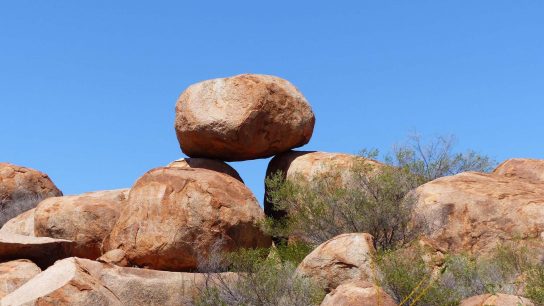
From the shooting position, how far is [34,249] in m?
15.4

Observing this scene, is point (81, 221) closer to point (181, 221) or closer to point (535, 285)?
point (181, 221)

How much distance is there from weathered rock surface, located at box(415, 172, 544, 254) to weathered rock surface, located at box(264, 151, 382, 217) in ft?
7.12

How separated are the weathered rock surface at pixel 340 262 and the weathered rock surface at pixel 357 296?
2.07 meters

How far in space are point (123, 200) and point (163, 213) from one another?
9.67 ft

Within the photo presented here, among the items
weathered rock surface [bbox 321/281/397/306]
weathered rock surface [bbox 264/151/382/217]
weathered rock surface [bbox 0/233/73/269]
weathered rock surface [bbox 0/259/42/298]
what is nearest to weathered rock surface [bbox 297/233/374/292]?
weathered rock surface [bbox 321/281/397/306]

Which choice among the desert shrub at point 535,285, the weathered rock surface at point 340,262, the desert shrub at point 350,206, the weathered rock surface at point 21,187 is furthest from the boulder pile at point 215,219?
the weathered rock surface at point 21,187

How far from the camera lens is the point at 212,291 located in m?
13.2

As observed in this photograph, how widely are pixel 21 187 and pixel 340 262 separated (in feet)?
52.5

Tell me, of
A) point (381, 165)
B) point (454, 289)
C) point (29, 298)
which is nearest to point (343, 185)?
point (381, 165)

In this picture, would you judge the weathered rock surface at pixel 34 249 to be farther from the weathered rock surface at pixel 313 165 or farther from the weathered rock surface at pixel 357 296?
the weathered rock surface at pixel 357 296

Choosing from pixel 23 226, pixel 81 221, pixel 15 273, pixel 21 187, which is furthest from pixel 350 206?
pixel 21 187

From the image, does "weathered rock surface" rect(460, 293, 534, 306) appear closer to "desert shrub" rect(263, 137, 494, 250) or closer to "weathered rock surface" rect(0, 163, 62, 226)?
"desert shrub" rect(263, 137, 494, 250)

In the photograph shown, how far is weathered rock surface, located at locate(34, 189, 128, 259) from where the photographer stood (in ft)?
55.6

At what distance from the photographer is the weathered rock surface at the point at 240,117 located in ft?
58.4
